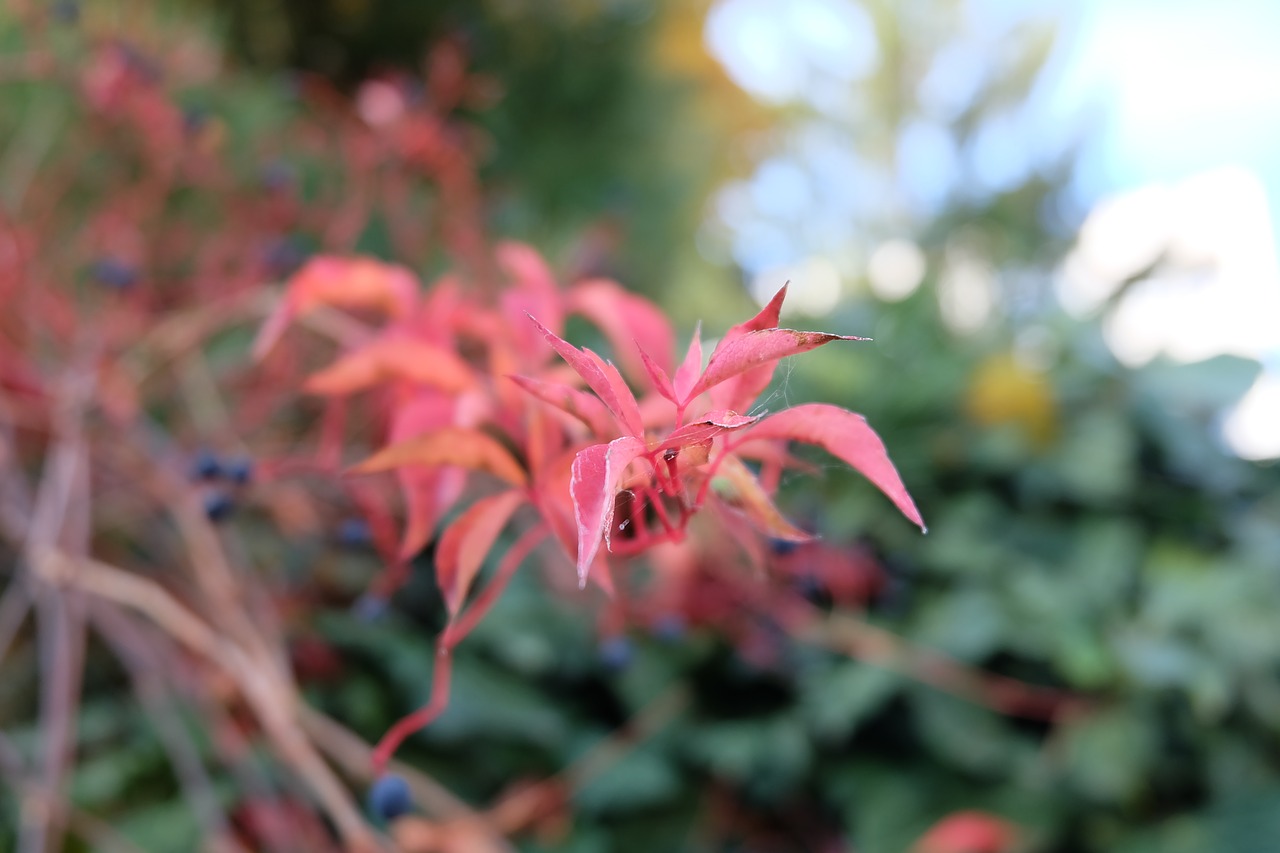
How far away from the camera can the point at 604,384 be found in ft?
0.65

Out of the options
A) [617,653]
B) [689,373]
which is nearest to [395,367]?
[689,373]

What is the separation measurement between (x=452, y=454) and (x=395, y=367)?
9 cm

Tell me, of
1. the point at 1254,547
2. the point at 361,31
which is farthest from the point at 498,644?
the point at 361,31

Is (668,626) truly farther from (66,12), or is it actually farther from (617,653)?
(66,12)

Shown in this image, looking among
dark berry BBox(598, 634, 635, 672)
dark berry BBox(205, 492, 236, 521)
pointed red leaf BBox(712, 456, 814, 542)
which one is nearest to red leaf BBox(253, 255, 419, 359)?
dark berry BBox(205, 492, 236, 521)

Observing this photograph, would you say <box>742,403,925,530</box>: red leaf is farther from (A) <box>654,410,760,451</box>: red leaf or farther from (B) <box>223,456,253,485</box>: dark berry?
(B) <box>223,456,253,485</box>: dark berry

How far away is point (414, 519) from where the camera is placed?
12.4 inches

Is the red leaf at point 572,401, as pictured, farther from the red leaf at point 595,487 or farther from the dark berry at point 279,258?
the dark berry at point 279,258

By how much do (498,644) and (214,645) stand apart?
1.11 ft

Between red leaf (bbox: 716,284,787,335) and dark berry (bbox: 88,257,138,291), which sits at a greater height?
dark berry (bbox: 88,257,138,291)

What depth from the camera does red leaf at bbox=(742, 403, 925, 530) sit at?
0.70 feet

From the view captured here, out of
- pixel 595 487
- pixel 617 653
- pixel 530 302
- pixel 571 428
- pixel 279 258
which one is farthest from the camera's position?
pixel 279 258

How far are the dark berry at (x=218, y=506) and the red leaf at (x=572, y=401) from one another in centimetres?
30

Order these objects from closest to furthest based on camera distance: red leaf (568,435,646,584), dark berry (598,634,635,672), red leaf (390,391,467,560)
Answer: red leaf (568,435,646,584), red leaf (390,391,467,560), dark berry (598,634,635,672)
